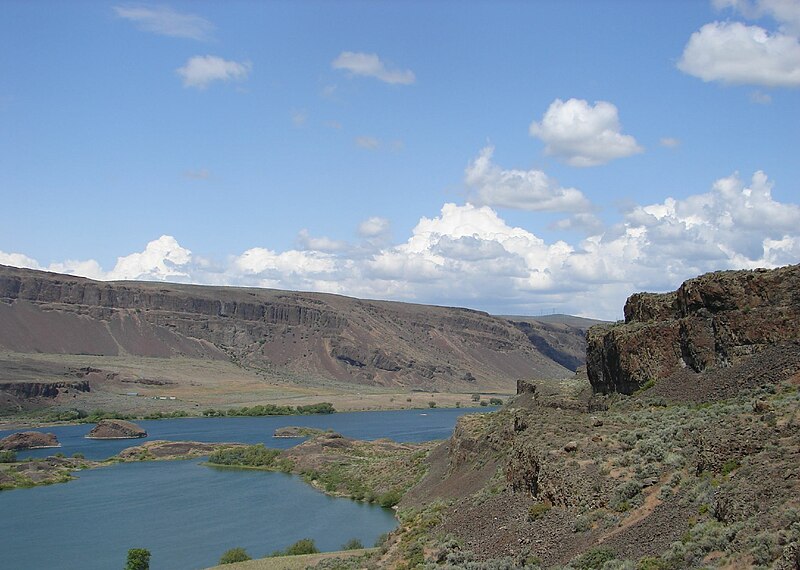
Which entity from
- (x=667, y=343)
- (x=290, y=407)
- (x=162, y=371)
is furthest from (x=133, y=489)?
(x=162, y=371)

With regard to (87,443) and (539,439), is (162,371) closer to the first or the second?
(87,443)

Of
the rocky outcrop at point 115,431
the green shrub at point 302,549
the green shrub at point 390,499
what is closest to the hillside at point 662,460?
the green shrub at point 302,549

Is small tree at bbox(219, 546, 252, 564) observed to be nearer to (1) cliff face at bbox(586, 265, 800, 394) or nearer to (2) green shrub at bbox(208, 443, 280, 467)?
(1) cliff face at bbox(586, 265, 800, 394)

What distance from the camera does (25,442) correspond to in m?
106

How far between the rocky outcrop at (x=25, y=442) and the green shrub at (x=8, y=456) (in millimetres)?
7558

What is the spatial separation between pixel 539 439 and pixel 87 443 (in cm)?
9710

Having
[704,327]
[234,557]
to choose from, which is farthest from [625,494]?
[234,557]

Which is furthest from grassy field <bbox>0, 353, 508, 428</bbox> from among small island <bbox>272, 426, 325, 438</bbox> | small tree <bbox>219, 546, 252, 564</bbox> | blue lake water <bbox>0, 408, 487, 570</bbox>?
small tree <bbox>219, 546, 252, 564</bbox>

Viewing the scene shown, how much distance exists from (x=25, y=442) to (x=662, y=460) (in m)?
97.8

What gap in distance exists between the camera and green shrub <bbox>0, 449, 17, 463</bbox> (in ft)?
307

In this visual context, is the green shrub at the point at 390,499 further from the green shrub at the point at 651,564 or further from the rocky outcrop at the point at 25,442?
the rocky outcrop at the point at 25,442

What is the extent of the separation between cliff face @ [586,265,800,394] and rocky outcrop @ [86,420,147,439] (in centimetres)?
9451

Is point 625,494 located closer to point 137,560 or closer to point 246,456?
point 137,560

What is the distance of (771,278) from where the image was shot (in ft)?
108
